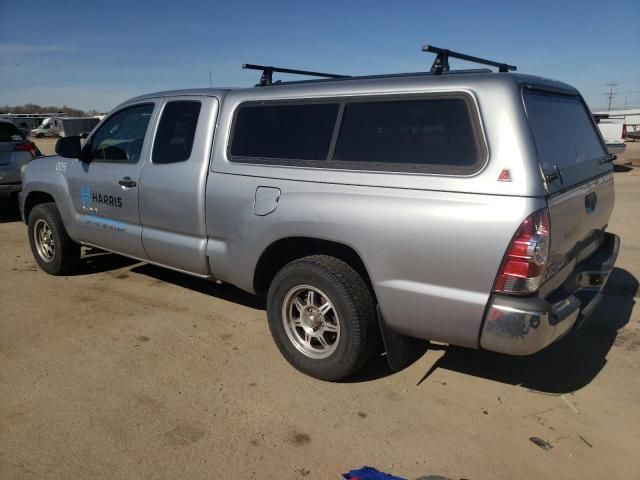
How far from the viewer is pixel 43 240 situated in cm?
573

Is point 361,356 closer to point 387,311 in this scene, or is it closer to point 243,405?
point 387,311

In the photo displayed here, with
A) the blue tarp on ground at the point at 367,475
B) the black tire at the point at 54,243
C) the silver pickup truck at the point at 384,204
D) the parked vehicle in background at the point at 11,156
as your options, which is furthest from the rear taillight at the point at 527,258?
the parked vehicle in background at the point at 11,156

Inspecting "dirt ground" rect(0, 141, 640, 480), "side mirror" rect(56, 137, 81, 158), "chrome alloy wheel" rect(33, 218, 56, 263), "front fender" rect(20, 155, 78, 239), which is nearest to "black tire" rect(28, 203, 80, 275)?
"chrome alloy wheel" rect(33, 218, 56, 263)

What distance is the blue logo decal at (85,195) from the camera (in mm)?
Answer: 4934

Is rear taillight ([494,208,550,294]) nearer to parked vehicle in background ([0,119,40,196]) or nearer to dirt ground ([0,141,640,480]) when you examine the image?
dirt ground ([0,141,640,480])

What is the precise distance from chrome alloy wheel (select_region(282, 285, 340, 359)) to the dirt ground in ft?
0.73

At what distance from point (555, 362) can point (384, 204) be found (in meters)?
1.87

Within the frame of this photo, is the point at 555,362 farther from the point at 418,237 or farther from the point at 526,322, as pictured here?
the point at 418,237

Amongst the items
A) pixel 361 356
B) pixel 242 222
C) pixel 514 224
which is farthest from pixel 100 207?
pixel 514 224

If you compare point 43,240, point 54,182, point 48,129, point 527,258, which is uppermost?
point 48,129

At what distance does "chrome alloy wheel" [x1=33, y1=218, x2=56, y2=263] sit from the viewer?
5633mm

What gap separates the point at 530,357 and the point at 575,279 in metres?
0.84

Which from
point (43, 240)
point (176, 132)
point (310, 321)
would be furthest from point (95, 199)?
point (310, 321)

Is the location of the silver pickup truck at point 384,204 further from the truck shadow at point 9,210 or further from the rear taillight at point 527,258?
the truck shadow at point 9,210
